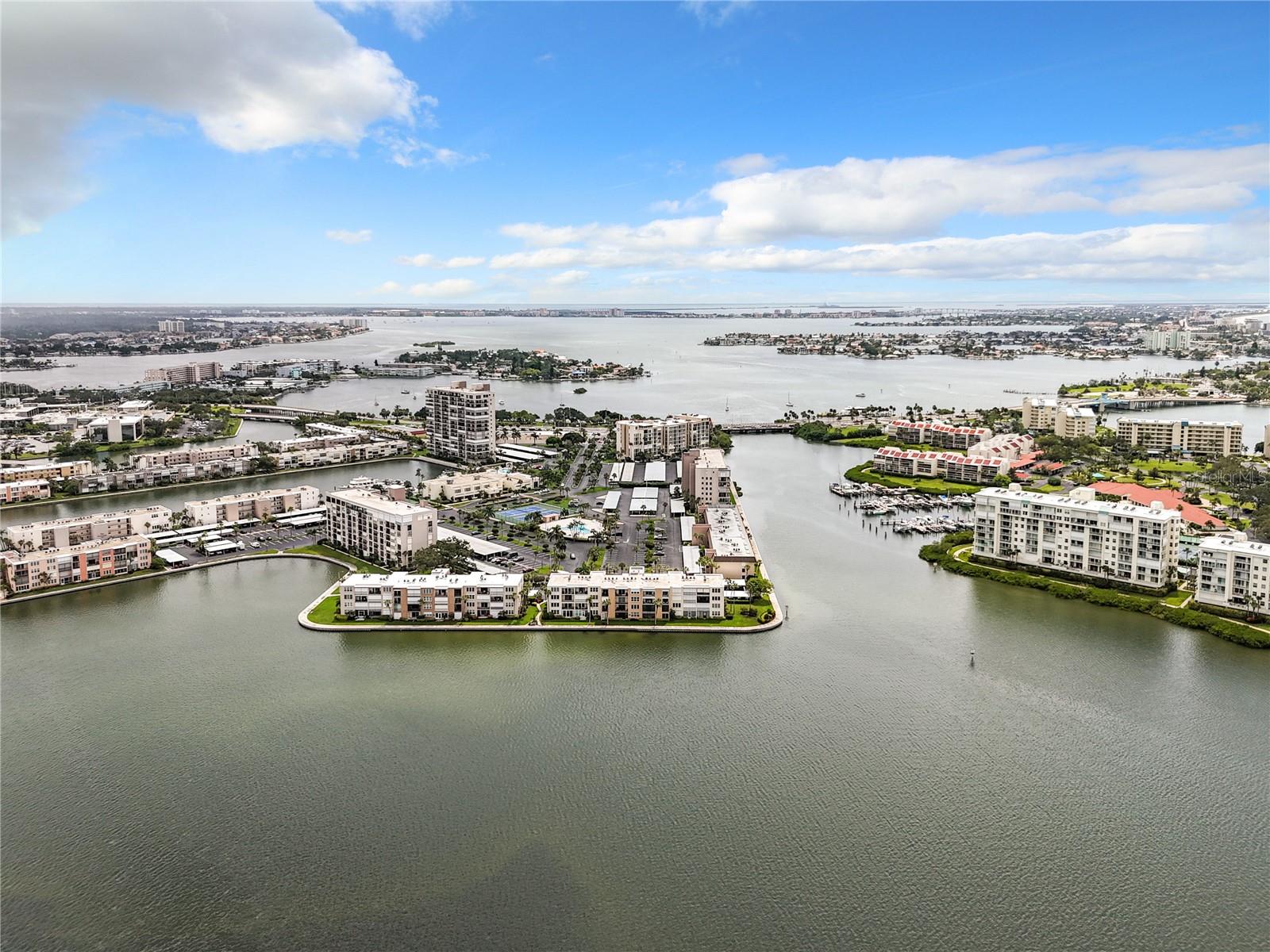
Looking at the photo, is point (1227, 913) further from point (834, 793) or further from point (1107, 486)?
point (1107, 486)

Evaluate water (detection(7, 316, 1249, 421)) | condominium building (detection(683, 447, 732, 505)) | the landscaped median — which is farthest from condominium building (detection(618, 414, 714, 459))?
the landscaped median

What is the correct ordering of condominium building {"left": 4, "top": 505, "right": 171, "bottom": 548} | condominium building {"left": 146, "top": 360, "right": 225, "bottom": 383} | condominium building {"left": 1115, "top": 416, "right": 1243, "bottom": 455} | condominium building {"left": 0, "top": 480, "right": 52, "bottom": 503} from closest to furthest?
condominium building {"left": 4, "top": 505, "right": 171, "bottom": 548} < condominium building {"left": 0, "top": 480, "right": 52, "bottom": 503} < condominium building {"left": 1115, "top": 416, "right": 1243, "bottom": 455} < condominium building {"left": 146, "top": 360, "right": 225, "bottom": 383}

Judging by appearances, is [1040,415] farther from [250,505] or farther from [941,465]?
[250,505]

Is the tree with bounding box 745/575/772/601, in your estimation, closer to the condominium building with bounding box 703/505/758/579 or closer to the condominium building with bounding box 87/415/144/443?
the condominium building with bounding box 703/505/758/579

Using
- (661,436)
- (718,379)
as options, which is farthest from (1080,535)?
(718,379)

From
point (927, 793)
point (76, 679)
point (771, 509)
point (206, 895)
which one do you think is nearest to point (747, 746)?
point (927, 793)

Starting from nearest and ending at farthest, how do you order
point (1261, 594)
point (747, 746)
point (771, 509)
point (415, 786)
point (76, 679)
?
point (415, 786) → point (747, 746) → point (76, 679) → point (1261, 594) → point (771, 509)
